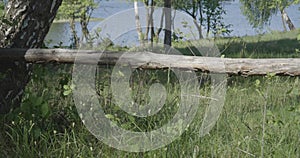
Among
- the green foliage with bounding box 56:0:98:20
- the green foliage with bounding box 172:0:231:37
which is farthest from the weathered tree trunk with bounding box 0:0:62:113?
the green foliage with bounding box 172:0:231:37

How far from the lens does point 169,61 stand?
3.05 meters

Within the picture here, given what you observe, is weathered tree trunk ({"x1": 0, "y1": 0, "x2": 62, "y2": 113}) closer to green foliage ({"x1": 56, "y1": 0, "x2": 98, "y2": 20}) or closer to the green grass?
the green grass

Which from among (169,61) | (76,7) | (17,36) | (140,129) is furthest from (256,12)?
(140,129)

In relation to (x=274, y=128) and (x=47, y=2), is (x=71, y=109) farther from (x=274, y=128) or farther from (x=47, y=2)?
(x=274, y=128)

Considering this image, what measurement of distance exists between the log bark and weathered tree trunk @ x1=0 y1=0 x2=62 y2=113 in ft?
0.72

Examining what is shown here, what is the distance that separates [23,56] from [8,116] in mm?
505

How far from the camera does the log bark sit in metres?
2.88

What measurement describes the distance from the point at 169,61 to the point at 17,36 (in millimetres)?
1483

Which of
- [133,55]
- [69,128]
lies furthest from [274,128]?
[69,128]

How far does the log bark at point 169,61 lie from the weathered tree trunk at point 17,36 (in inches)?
8.6

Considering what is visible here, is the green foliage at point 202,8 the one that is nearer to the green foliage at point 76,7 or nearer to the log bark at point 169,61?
the green foliage at point 76,7

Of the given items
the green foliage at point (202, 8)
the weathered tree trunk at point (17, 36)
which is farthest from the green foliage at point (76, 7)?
the weathered tree trunk at point (17, 36)

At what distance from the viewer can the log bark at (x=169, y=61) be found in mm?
2879

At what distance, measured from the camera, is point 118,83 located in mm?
3863
